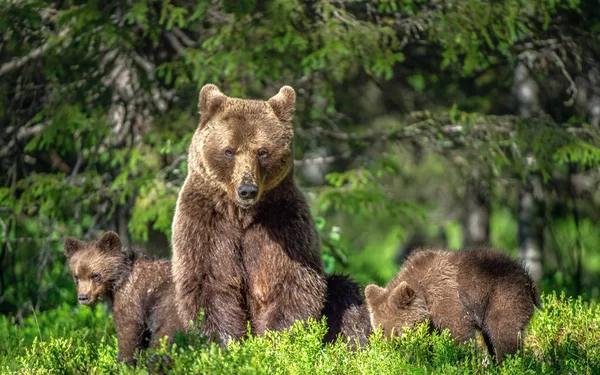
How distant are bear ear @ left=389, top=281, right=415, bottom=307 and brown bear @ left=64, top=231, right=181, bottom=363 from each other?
1652 millimetres

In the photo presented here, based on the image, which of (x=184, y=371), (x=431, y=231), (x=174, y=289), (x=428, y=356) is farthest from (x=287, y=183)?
(x=431, y=231)

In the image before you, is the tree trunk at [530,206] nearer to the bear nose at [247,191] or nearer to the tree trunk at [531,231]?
the tree trunk at [531,231]

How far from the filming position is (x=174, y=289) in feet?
23.5

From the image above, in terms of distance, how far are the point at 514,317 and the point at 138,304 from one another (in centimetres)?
292

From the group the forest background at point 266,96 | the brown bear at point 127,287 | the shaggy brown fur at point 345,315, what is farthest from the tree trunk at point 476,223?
the brown bear at point 127,287

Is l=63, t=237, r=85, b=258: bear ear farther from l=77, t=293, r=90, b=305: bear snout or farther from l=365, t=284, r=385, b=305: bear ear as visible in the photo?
l=365, t=284, r=385, b=305: bear ear

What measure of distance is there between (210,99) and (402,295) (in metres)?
Answer: 2.11

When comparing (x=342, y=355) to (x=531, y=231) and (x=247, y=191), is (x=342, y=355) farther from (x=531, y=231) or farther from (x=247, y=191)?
(x=531, y=231)

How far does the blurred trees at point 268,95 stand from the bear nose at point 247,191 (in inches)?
147

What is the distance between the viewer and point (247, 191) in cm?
650

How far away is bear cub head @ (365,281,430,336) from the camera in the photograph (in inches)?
274

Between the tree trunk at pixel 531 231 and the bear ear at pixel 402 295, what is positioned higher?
the bear ear at pixel 402 295

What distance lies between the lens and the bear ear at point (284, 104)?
7.27m

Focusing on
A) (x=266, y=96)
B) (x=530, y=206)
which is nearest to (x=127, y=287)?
(x=266, y=96)
